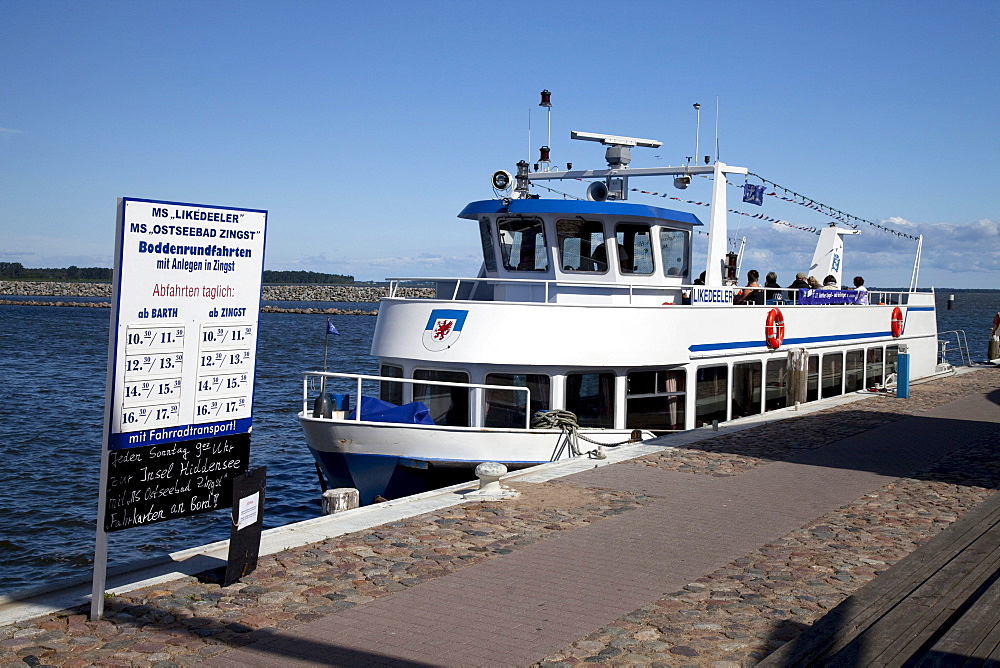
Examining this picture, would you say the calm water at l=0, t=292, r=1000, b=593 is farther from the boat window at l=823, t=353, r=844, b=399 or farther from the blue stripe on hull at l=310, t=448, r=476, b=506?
the boat window at l=823, t=353, r=844, b=399

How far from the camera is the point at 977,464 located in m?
12.3

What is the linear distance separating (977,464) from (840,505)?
3.75 m

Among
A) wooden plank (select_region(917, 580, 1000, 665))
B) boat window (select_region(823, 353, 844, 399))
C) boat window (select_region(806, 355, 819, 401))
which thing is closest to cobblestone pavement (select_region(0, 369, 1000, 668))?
wooden plank (select_region(917, 580, 1000, 665))

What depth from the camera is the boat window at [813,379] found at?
65.8 feet

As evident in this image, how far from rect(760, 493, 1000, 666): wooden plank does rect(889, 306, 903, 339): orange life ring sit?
16286 mm

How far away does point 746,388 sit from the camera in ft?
56.9

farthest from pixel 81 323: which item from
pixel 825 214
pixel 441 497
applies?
pixel 441 497

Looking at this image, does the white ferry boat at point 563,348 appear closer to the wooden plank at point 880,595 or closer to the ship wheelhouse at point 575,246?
the ship wheelhouse at point 575,246

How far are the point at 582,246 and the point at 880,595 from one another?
30.3 ft

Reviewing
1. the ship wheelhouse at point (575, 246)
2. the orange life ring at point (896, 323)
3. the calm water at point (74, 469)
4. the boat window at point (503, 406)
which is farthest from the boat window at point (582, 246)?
Result: the orange life ring at point (896, 323)

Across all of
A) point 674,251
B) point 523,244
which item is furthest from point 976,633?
point 674,251

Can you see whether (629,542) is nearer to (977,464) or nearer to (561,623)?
(561,623)

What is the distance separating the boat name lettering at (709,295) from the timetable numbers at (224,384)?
1034 cm

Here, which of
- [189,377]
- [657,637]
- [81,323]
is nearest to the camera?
[657,637]
